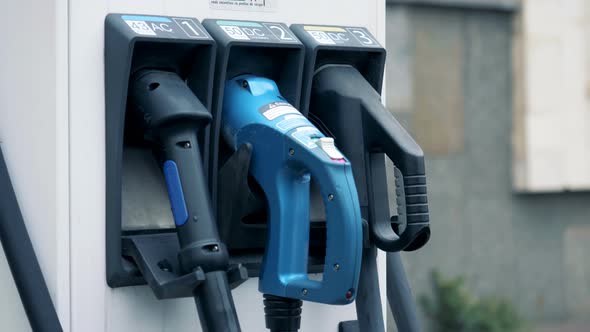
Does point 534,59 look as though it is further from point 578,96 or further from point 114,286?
point 114,286

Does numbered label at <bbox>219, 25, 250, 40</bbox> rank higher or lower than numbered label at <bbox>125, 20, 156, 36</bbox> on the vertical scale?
higher

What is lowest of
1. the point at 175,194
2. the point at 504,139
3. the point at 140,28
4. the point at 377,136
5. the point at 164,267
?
the point at 164,267

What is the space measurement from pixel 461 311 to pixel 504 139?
1222mm

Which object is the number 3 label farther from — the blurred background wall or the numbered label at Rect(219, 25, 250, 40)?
the blurred background wall

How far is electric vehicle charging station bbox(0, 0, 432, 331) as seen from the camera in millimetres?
2377

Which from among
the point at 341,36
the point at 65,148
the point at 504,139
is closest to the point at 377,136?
the point at 341,36

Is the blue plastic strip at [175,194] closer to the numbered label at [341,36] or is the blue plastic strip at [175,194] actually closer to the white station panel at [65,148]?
the white station panel at [65,148]

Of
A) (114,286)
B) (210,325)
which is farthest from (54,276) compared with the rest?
(210,325)

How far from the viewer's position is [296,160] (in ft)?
7.77

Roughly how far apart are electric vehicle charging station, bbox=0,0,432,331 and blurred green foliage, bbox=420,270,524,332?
4.92m

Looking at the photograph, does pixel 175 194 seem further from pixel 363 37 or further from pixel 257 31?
pixel 363 37

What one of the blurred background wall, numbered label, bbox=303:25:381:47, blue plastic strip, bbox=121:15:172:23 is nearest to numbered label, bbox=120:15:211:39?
blue plastic strip, bbox=121:15:172:23

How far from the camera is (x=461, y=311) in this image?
7.41 m

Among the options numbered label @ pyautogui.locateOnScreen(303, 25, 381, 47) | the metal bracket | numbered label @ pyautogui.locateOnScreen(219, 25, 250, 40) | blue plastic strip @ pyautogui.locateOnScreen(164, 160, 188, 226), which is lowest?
the metal bracket
